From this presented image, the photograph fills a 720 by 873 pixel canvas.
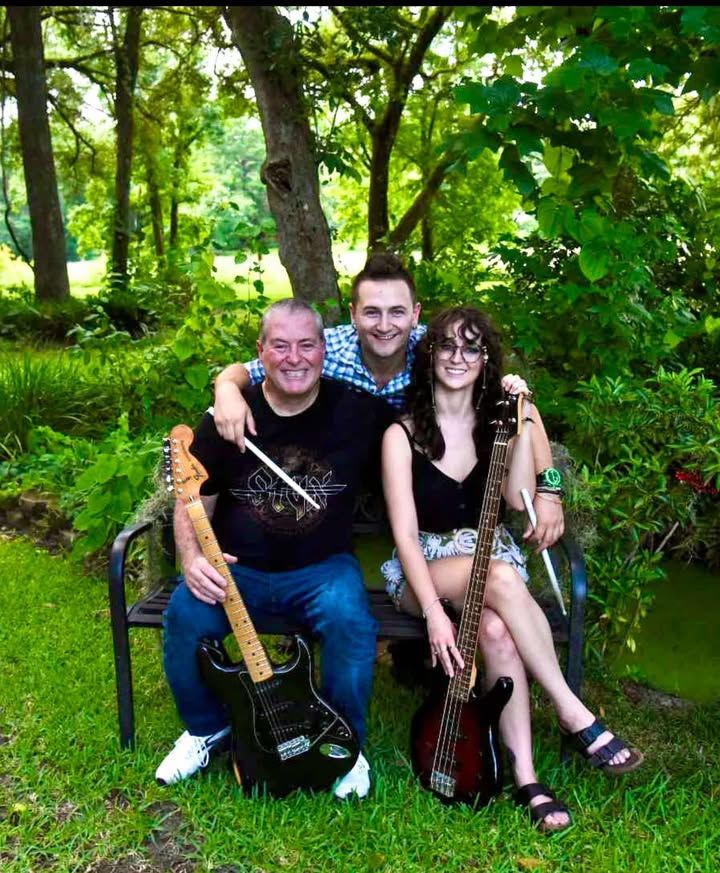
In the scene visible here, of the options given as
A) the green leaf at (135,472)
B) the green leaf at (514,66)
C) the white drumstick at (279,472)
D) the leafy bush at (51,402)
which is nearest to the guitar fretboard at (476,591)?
the white drumstick at (279,472)

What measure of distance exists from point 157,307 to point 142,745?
10.0ft

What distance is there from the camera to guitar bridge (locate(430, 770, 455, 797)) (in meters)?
3.01

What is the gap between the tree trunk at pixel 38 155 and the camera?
1290cm

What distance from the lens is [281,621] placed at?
322cm

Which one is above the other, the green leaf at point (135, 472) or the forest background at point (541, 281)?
the forest background at point (541, 281)

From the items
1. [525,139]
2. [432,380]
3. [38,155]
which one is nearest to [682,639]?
[432,380]

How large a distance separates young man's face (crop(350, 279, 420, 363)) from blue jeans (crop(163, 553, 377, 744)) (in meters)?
0.84

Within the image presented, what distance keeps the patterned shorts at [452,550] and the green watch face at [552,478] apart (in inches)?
9.6

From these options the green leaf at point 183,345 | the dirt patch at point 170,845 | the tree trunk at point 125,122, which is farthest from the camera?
the tree trunk at point 125,122

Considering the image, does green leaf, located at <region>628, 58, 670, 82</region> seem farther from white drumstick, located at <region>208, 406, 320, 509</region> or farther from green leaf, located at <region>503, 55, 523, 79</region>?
white drumstick, located at <region>208, 406, 320, 509</region>

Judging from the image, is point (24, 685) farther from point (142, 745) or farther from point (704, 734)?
point (704, 734)

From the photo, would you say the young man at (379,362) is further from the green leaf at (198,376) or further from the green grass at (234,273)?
the green grass at (234,273)

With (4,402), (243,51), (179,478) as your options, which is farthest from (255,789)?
(243,51)

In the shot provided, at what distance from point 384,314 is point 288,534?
0.84 metres
